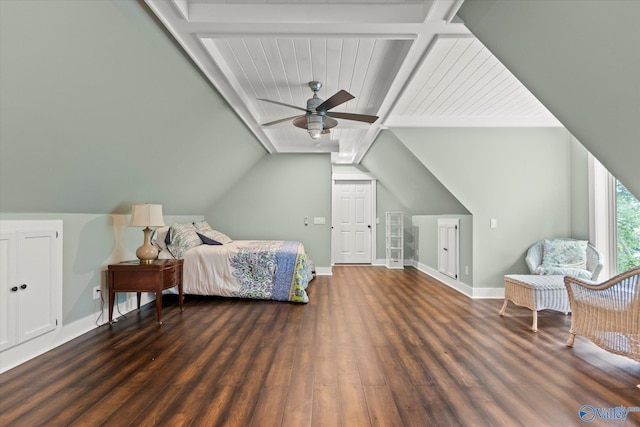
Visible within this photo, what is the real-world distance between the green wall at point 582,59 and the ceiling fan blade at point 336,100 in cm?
91

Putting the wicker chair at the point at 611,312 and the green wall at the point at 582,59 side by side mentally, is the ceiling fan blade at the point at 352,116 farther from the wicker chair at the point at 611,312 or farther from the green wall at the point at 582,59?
the wicker chair at the point at 611,312

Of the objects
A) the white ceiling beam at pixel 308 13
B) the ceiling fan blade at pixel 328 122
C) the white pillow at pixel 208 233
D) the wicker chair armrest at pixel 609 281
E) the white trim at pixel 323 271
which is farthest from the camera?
the white trim at pixel 323 271

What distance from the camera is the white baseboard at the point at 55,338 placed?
93.9 inches

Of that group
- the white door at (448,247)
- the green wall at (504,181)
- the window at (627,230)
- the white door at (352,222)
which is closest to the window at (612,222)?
the window at (627,230)

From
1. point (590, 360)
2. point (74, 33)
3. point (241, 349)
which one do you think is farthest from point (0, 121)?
point (590, 360)

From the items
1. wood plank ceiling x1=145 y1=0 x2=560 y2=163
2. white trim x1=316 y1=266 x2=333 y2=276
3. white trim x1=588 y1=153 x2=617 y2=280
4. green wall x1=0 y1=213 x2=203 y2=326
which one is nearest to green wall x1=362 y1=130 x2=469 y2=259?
wood plank ceiling x1=145 y1=0 x2=560 y2=163

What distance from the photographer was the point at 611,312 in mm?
2457

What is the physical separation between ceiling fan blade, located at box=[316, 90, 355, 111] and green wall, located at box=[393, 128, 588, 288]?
71.7 inches

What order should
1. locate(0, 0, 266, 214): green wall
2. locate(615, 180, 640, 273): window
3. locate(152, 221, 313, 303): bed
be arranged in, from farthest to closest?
locate(152, 221, 313, 303): bed
locate(615, 180, 640, 273): window
locate(0, 0, 266, 214): green wall

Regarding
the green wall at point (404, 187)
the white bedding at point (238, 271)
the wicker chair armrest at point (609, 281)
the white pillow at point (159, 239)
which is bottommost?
the white bedding at point (238, 271)

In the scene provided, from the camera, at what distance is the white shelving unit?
24.2 feet

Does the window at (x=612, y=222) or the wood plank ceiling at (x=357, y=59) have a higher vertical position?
the wood plank ceiling at (x=357, y=59)

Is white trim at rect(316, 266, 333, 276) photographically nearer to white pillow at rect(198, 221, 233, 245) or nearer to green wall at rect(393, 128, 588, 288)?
white pillow at rect(198, 221, 233, 245)

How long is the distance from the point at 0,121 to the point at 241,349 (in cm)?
223
